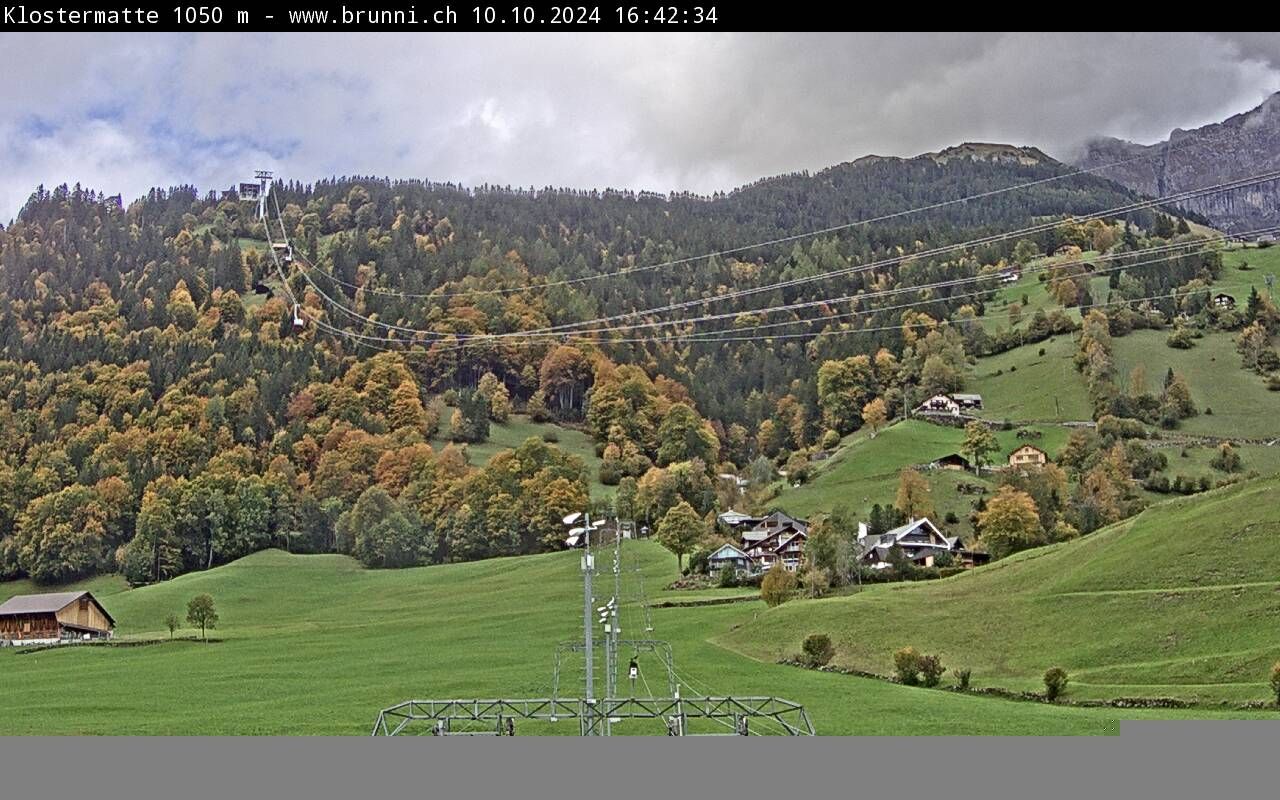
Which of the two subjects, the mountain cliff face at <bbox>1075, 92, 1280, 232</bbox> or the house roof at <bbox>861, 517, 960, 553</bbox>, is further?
the mountain cliff face at <bbox>1075, 92, 1280, 232</bbox>

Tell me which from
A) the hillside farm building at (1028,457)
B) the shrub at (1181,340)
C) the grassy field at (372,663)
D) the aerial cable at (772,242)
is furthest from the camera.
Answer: the aerial cable at (772,242)

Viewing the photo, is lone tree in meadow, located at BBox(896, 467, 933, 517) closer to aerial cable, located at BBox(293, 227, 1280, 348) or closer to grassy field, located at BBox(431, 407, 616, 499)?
grassy field, located at BBox(431, 407, 616, 499)

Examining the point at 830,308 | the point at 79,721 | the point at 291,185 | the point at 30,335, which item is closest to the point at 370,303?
the point at 291,185

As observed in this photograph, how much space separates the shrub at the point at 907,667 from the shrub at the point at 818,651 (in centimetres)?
196

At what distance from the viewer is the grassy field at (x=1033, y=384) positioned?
157ft

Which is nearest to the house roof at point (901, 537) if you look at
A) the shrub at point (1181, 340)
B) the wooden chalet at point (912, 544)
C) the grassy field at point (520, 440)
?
the wooden chalet at point (912, 544)

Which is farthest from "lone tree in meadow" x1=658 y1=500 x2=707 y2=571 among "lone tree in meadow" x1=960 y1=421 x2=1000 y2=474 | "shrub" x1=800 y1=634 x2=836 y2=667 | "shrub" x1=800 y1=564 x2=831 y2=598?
"lone tree in meadow" x1=960 y1=421 x2=1000 y2=474

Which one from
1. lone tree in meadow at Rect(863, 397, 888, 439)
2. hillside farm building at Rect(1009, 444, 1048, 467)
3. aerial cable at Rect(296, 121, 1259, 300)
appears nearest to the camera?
hillside farm building at Rect(1009, 444, 1048, 467)

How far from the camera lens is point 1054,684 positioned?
1326 inches

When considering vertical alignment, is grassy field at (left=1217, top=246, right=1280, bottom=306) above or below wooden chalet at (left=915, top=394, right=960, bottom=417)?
above

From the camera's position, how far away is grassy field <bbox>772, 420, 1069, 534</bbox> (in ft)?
147

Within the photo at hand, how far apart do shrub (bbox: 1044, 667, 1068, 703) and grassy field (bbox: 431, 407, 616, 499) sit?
18189 mm
